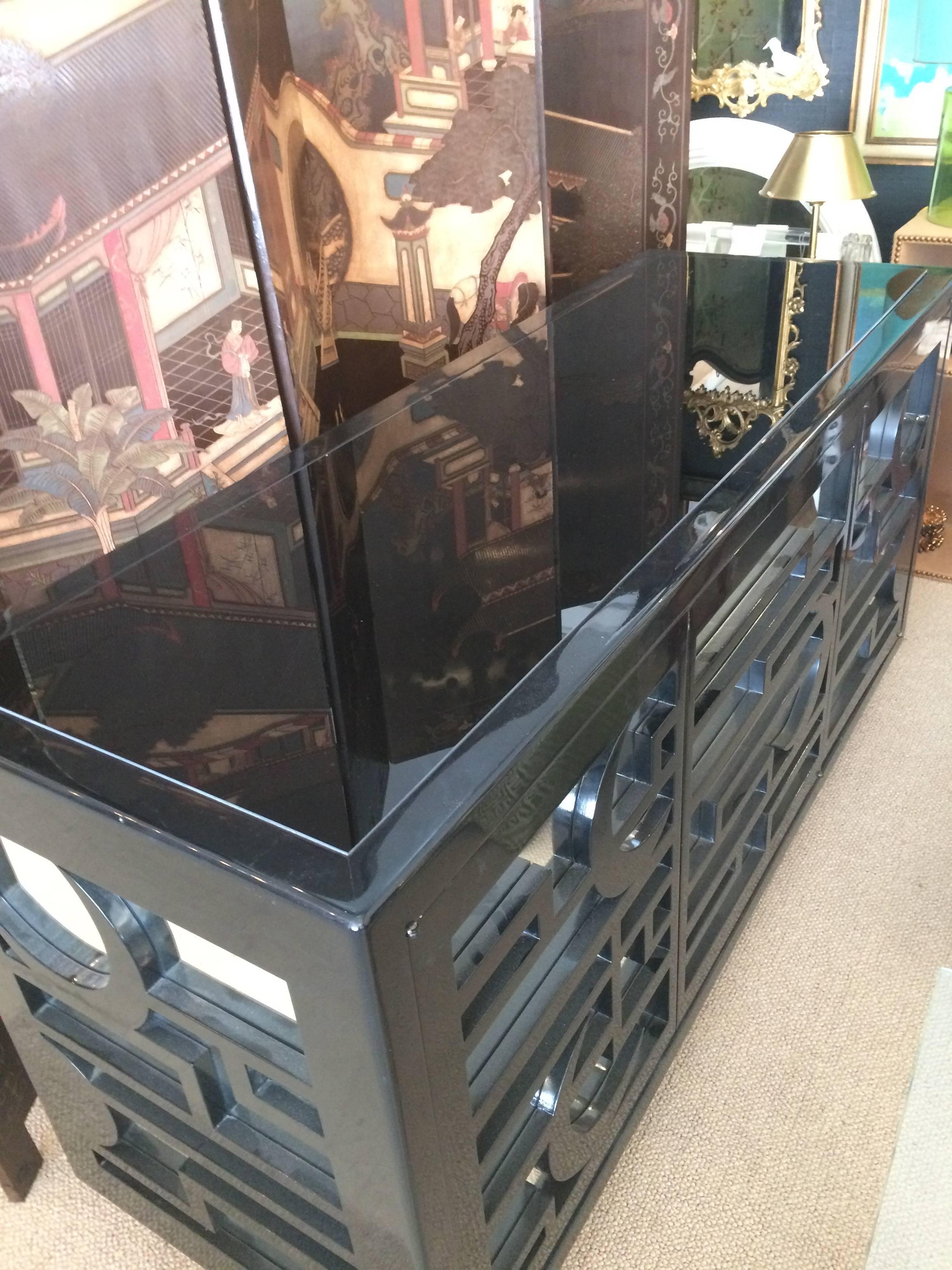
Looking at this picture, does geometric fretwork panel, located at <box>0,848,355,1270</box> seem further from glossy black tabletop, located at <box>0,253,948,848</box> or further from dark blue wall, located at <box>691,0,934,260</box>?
dark blue wall, located at <box>691,0,934,260</box>

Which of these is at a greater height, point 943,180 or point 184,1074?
point 943,180

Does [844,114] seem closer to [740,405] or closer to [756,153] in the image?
[756,153]

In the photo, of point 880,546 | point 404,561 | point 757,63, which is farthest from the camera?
point 757,63

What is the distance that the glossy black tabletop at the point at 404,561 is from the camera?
29.5 inches

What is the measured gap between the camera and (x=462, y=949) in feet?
2.54

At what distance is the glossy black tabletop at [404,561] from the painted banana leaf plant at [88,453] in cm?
4

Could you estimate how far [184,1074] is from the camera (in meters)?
0.84

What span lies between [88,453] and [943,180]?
1955 mm

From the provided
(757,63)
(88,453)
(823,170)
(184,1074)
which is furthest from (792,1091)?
(757,63)

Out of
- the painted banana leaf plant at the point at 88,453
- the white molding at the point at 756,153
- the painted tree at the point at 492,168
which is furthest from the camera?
the white molding at the point at 756,153

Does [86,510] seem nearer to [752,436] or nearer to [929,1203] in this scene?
[752,436]

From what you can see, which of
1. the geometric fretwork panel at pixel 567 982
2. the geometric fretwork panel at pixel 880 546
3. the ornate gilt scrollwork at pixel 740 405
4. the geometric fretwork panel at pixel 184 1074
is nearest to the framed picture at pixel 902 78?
the geometric fretwork panel at pixel 880 546

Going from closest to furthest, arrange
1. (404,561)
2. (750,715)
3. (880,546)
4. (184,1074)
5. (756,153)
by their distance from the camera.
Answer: (184,1074), (404,561), (750,715), (880,546), (756,153)

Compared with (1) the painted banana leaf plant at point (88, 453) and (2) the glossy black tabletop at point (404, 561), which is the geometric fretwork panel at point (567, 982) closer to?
(2) the glossy black tabletop at point (404, 561)
